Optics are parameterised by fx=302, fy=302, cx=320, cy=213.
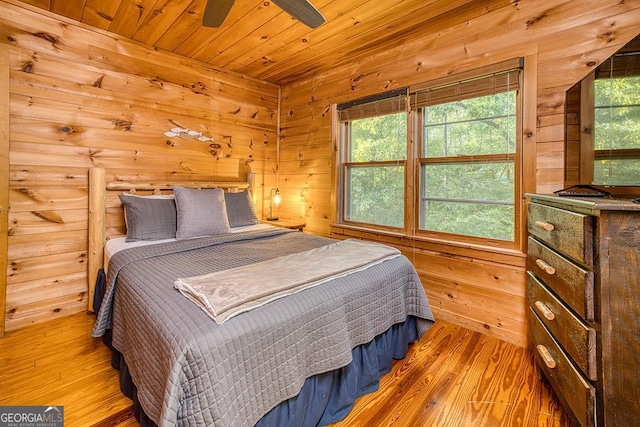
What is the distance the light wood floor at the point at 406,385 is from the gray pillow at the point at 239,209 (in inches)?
54.9

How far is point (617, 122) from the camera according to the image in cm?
140

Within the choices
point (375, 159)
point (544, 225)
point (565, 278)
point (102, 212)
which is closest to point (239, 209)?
point (102, 212)

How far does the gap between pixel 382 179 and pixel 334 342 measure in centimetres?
197

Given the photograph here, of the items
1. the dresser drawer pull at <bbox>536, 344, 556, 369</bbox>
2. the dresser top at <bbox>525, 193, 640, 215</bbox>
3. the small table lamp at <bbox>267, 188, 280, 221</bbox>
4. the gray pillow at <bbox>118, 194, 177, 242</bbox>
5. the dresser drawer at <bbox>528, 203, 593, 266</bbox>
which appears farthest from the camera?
the small table lamp at <bbox>267, 188, 280, 221</bbox>

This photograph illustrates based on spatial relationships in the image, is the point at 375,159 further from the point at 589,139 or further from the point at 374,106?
the point at 589,139

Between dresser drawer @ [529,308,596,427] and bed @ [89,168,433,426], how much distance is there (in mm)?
581

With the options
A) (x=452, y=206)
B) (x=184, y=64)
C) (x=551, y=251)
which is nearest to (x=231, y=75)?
(x=184, y=64)

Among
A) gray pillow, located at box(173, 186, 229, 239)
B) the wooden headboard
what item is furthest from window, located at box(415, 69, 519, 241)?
the wooden headboard

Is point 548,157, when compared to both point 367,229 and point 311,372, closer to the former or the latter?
point 367,229

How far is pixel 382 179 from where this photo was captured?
3.03 meters

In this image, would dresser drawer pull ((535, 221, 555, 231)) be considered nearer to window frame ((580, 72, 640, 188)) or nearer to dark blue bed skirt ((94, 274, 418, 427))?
window frame ((580, 72, 640, 188))

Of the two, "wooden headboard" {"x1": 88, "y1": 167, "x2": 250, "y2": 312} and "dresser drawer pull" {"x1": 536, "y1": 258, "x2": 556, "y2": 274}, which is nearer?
"dresser drawer pull" {"x1": 536, "y1": 258, "x2": 556, "y2": 274}

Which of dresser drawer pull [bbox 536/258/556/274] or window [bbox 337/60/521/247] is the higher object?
window [bbox 337/60/521/247]

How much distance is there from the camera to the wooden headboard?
2523 mm
